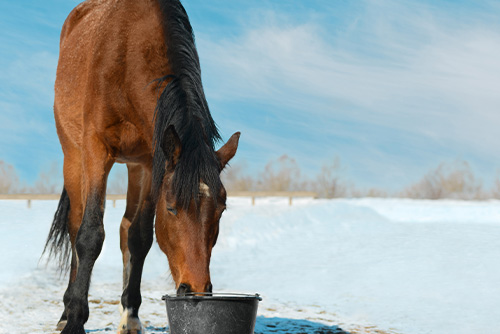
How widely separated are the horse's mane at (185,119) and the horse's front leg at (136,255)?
1.49 metres

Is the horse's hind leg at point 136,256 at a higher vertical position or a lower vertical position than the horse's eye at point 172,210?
lower

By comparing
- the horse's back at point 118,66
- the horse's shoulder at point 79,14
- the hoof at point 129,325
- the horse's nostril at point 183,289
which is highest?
the horse's shoulder at point 79,14

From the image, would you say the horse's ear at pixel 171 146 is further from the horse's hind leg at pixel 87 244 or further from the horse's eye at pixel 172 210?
the horse's hind leg at pixel 87 244

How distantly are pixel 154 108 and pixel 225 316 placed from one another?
1925 mm

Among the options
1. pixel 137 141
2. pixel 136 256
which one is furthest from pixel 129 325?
pixel 137 141

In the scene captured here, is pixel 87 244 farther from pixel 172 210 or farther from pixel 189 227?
pixel 189 227

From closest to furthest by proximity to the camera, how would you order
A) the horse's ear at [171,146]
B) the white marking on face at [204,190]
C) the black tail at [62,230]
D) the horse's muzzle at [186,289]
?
the horse's muzzle at [186,289] < the white marking on face at [204,190] < the horse's ear at [171,146] < the black tail at [62,230]

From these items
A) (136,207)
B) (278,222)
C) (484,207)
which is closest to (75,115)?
(136,207)

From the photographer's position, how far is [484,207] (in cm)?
1523

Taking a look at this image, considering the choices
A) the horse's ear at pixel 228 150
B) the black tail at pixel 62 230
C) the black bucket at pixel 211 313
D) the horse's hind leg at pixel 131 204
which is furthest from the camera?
the black tail at pixel 62 230

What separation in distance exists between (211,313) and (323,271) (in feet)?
21.0

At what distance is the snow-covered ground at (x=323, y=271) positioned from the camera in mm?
6094

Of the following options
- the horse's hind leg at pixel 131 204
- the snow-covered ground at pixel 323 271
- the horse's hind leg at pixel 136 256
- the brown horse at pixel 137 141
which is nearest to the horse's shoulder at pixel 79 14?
the brown horse at pixel 137 141

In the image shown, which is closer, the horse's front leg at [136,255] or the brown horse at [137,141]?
the brown horse at [137,141]
